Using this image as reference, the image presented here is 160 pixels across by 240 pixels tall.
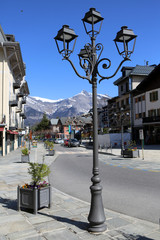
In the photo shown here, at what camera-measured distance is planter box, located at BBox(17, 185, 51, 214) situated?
595 cm

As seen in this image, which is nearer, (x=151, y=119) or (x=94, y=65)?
(x=94, y=65)

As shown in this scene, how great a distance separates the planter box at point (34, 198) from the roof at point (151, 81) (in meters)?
35.5

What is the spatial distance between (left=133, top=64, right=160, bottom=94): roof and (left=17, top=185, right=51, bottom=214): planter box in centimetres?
3546

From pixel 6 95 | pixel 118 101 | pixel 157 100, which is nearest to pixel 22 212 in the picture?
pixel 6 95

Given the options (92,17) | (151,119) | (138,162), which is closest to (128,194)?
(92,17)

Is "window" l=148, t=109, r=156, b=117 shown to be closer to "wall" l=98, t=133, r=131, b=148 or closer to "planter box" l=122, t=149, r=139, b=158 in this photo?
"wall" l=98, t=133, r=131, b=148

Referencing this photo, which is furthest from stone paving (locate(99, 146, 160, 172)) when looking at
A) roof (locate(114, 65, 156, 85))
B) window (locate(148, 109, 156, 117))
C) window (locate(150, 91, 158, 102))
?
roof (locate(114, 65, 156, 85))

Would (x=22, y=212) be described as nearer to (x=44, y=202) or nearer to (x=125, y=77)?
(x=44, y=202)

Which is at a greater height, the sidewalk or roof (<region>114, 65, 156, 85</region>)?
roof (<region>114, 65, 156, 85</region>)

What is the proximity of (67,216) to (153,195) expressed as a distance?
3551mm

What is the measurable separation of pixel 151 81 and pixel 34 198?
37866mm

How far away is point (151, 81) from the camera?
40.1m

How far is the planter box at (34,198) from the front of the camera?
595cm

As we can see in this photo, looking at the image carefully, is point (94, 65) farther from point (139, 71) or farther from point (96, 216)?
point (139, 71)
